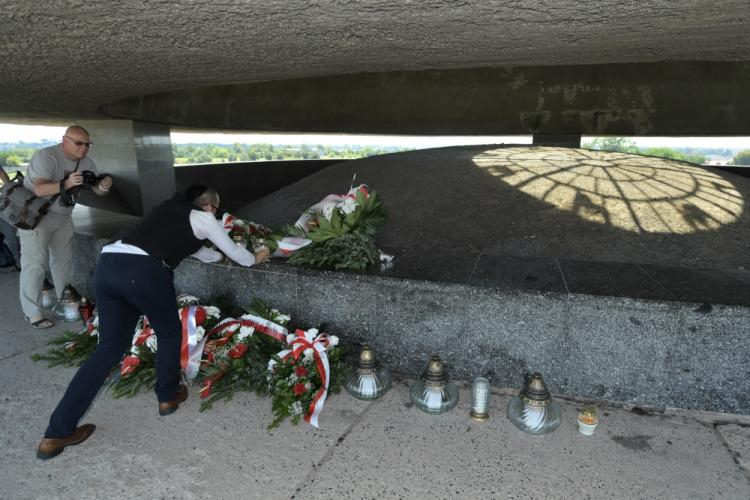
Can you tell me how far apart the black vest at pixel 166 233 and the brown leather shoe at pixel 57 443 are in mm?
1137

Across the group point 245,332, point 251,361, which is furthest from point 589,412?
point 245,332

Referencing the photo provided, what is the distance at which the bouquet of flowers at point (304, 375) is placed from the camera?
10.2 feet

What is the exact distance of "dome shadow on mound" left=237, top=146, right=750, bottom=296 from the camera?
13.4 feet

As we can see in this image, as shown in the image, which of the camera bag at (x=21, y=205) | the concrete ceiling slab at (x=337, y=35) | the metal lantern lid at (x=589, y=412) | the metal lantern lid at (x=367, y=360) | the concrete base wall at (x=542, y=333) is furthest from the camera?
the camera bag at (x=21, y=205)

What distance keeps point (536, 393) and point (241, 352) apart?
2.06 meters

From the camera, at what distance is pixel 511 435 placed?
295 cm

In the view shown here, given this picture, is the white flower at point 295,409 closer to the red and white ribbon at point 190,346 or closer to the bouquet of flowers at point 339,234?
the red and white ribbon at point 190,346

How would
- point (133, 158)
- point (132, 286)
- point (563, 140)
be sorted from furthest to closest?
point (563, 140) → point (133, 158) → point (132, 286)

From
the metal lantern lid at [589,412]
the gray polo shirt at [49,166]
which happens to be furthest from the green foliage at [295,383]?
the gray polo shirt at [49,166]

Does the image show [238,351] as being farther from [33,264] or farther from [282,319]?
A: [33,264]

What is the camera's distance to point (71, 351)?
12.9ft

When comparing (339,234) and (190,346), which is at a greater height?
(339,234)

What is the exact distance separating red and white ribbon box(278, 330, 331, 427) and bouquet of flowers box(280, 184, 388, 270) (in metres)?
0.61

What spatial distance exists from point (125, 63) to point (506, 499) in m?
4.34
